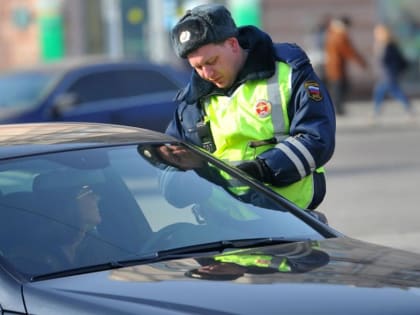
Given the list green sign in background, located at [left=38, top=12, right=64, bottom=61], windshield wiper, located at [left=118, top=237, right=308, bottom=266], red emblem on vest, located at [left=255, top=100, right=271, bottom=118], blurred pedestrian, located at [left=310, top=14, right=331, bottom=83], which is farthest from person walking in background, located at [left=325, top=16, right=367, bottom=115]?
windshield wiper, located at [left=118, top=237, right=308, bottom=266]

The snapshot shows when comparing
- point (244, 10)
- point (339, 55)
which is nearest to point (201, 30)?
point (339, 55)

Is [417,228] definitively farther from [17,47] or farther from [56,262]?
[17,47]

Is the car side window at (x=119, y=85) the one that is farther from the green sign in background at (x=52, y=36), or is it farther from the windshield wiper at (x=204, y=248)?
the green sign in background at (x=52, y=36)

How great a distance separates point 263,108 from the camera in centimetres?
512

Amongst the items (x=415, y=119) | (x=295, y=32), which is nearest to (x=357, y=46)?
(x=295, y=32)

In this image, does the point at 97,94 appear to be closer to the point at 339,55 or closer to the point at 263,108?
the point at 263,108

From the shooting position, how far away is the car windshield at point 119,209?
13.9 ft

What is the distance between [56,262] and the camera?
4.14m

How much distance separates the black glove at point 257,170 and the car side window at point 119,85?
26.9 feet

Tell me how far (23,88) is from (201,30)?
8665 mm

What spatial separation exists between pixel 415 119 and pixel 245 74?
1667 centimetres

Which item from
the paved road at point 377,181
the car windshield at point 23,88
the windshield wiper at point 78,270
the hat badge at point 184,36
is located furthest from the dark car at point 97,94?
the windshield wiper at point 78,270

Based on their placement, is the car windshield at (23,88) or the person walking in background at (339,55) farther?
the person walking in background at (339,55)

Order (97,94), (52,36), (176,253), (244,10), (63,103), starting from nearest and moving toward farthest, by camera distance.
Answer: (176,253) < (63,103) < (97,94) < (244,10) < (52,36)
